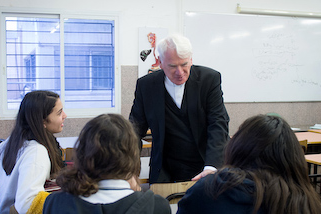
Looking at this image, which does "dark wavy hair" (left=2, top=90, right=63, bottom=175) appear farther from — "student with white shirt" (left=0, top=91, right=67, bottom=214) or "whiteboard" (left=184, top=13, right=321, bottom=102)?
"whiteboard" (left=184, top=13, right=321, bottom=102)

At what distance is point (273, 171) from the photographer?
0.99 metres

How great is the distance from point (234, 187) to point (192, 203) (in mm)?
164

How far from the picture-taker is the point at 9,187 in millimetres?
1462

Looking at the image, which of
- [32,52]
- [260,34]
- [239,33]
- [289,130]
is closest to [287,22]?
[260,34]

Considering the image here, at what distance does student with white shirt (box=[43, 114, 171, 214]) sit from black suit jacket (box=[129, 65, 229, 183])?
845mm

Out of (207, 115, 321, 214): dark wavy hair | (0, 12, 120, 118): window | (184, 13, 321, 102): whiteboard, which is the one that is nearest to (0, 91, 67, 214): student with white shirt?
(207, 115, 321, 214): dark wavy hair

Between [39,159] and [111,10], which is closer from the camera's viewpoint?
[39,159]

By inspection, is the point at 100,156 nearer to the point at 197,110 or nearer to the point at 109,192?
the point at 109,192

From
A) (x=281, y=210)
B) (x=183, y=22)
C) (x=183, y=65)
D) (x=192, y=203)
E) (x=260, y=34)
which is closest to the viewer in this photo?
(x=281, y=210)

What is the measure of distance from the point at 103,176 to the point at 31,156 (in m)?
0.57

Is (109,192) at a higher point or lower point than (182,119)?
lower

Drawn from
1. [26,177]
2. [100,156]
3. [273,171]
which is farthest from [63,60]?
[273,171]

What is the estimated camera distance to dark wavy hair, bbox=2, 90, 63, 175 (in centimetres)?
150

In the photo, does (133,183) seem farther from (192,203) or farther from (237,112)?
(237,112)
